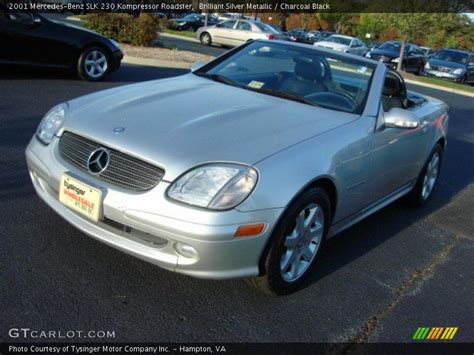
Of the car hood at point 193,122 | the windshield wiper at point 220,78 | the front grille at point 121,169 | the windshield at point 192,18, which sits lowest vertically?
the windshield at point 192,18

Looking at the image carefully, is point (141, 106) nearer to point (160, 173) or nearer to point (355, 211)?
point (160, 173)

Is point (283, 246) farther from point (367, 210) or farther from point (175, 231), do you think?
point (367, 210)

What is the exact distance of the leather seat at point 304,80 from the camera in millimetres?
3797

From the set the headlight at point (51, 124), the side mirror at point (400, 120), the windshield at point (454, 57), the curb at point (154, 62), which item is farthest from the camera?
the windshield at point (454, 57)

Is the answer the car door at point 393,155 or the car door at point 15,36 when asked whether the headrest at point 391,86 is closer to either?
the car door at point 393,155

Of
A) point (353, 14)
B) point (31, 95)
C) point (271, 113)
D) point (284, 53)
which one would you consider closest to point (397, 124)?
point (271, 113)

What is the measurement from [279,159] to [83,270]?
1.36 metres

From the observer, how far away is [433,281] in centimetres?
354

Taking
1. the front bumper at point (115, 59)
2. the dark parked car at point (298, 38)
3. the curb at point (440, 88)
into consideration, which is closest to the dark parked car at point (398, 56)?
the curb at point (440, 88)

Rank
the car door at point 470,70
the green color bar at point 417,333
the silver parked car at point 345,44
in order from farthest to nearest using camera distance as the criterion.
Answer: the silver parked car at point 345,44 → the car door at point 470,70 → the green color bar at point 417,333

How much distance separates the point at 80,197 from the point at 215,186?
0.77 m

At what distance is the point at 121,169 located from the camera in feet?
8.64

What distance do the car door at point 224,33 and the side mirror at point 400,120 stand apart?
67.2 feet

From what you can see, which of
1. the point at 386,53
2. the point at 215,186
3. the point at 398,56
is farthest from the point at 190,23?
the point at 215,186
